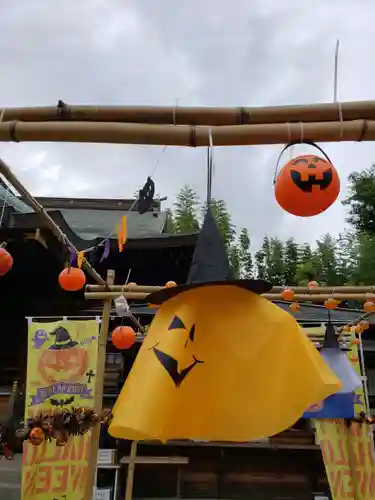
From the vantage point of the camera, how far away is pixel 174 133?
2.12 meters

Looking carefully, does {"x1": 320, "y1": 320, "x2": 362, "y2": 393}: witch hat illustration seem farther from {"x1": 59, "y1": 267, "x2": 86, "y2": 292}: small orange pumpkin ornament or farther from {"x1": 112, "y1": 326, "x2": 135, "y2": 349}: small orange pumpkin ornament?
{"x1": 59, "y1": 267, "x2": 86, "y2": 292}: small orange pumpkin ornament

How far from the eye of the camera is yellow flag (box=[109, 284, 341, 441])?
1.80 meters

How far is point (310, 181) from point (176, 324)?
3.48 feet

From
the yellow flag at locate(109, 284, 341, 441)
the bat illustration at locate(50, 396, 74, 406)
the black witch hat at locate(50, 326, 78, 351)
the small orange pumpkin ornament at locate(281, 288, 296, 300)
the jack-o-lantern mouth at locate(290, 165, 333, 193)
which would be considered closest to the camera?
the yellow flag at locate(109, 284, 341, 441)

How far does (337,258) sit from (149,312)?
1556 cm

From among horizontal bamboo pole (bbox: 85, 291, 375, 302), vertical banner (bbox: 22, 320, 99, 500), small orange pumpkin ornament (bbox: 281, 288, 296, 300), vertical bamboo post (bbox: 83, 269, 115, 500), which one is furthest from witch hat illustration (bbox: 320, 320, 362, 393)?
vertical banner (bbox: 22, 320, 99, 500)

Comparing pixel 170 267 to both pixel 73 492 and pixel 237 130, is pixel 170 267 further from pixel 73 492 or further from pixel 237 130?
pixel 237 130

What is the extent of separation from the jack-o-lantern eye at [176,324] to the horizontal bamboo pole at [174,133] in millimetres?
784

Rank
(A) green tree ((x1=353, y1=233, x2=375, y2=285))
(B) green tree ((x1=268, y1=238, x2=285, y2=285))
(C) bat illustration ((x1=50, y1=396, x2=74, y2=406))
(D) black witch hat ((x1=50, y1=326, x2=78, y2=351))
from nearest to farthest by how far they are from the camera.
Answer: (C) bat illustration ((x1=50, y1=396, x2=74, y2=406)) < (D) black witch hat ((x1=50, y1=326, x2=78, y2=351)) < (A) green tree ((x1=353, y1=233, x2=375, y2=285)) < (B) green tree ((x1=268, y1=238, x2=285, y2=285))

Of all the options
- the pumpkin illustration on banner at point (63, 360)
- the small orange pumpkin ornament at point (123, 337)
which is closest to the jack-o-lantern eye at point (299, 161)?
the small orange pumpkin ornament at point (123, 337)

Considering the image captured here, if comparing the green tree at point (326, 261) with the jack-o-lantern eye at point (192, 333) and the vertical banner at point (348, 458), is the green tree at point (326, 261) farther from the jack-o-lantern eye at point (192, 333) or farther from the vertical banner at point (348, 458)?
the jack-o-lantern eye at point (192, 333)

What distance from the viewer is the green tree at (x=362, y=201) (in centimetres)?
2081

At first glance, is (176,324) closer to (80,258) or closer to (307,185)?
(307,185)

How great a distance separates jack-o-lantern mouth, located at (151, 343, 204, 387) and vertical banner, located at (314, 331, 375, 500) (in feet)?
17.6
